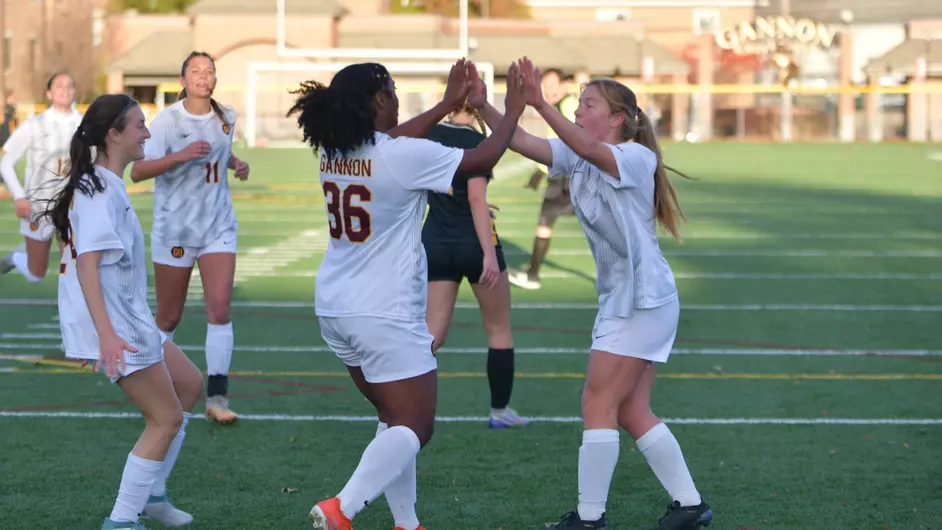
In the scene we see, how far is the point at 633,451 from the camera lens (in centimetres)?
727

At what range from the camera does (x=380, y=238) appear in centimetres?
502

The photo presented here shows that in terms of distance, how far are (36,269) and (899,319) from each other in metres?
7.24

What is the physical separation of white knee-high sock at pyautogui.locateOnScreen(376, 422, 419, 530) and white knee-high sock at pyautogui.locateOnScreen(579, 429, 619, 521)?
27.0 inches

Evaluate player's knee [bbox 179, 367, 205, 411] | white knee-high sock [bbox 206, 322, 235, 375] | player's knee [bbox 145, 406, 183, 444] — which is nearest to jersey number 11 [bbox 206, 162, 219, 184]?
white knee-high sock [bbox 206, 322, 235, 375]

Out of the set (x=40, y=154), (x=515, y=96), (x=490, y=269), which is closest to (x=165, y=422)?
(x=515, y=96)

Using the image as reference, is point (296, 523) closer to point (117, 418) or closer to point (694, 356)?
point (117, 418)

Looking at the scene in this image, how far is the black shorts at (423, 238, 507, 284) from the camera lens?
7.61 m

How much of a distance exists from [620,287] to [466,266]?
2235 millimetres

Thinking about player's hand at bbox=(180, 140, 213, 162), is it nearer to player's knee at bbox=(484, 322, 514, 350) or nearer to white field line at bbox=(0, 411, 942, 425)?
white field line at bbox=(0, 411, 942, 425)

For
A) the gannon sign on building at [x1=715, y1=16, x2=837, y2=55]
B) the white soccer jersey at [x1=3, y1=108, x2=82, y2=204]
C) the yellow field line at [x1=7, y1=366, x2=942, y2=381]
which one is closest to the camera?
the yellow field line at [x1=7, y1=366, x2=942, y2=381]

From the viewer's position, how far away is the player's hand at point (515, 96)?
5.01 m

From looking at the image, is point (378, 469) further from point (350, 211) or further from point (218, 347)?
point (218, 347)

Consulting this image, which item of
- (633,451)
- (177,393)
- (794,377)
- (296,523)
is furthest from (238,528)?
(794,377)

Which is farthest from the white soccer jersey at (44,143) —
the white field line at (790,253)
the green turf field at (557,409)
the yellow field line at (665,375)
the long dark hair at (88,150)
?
the white field line at (790,253)
